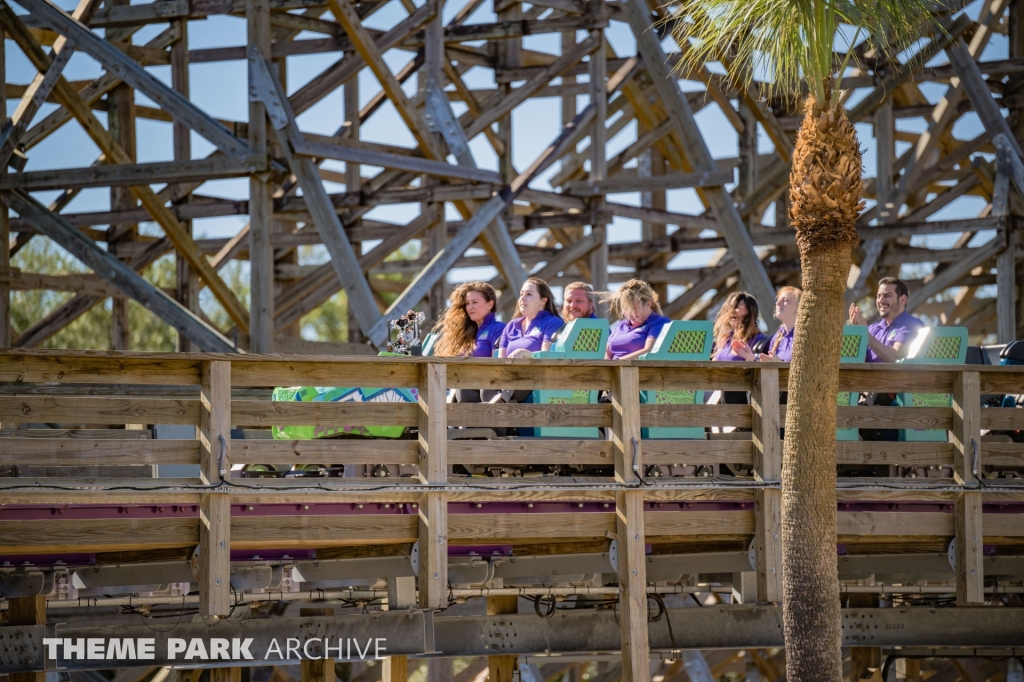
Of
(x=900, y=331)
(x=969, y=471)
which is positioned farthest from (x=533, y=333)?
(x=969, y=471)

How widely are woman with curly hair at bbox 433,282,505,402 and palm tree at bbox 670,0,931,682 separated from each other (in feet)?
8.53

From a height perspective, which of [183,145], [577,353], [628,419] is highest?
[183,145]

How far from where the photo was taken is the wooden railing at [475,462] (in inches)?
290

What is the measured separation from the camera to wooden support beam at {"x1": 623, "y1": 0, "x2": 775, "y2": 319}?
51.2 feet

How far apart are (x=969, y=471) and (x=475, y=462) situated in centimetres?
339

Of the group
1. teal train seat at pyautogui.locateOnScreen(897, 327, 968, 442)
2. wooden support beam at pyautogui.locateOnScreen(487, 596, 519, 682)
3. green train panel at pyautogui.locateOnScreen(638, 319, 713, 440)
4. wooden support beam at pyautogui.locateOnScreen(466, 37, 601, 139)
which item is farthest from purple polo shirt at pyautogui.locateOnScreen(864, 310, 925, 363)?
wooden support beam at pyautogui.locateOnScreen(466, 37, 601, 139)

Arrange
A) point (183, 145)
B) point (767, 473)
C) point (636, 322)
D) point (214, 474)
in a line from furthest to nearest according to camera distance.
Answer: point (183, 145), point (636, 322), point (767, 473), point (214, 474)

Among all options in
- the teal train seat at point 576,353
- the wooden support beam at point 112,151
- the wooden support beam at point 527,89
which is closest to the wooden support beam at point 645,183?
the wooden support beam at point 527,89

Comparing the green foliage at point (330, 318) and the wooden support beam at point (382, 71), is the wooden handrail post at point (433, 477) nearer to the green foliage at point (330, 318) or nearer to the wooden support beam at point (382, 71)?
the wooden support beam at point (382, 71)

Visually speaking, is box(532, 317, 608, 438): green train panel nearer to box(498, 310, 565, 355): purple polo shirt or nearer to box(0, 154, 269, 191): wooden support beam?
box(498, 310, 565, 355): purple polo shirt

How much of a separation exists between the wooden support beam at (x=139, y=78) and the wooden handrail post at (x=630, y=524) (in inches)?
222

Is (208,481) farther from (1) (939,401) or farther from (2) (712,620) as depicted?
(1) (939,401)

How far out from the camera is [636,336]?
9.86 metres

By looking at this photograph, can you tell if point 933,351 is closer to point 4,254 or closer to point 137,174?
point 137,174
